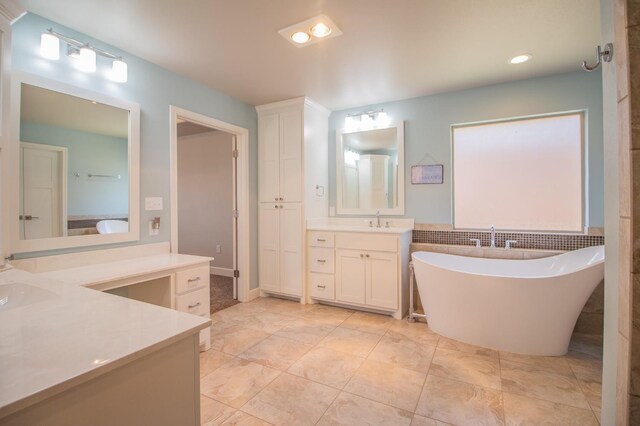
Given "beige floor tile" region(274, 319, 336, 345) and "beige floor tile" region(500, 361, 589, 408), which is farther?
"beige floor tile" region(274, 319, 336, 345)

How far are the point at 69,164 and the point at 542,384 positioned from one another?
11.5 feet

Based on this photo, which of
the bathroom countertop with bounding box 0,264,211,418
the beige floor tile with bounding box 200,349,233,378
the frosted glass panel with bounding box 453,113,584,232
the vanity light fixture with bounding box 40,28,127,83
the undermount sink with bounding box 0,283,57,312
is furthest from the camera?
the frosted glass panel with bounding box 453,113,584,232

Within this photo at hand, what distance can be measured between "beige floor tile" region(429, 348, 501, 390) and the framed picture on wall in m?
1.83

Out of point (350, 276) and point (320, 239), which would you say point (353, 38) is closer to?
point (320, 239)

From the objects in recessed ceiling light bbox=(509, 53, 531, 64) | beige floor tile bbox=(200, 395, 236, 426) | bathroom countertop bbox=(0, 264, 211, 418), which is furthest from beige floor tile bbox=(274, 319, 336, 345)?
recessed ceiling light bbox=(509, 53, 531, 64)

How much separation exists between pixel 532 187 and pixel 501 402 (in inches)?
86.0

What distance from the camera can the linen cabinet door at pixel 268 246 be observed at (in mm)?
3689

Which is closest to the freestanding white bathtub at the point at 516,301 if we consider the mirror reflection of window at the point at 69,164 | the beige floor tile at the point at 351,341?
the beige floor tile at the point at 351,341

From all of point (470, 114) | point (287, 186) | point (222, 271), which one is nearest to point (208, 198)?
point (222, 271)

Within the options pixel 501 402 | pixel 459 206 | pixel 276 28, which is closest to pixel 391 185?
pixel 459 206

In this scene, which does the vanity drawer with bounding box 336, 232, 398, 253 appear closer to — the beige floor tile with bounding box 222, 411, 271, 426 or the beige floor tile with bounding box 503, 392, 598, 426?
the beige floor tile with bounding box 503, 392, 598, 426

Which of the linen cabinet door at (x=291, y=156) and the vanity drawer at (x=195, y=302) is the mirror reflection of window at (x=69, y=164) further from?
the linen cabinet door at (x=291, y=156)

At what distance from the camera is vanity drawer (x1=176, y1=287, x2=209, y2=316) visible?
2.24m

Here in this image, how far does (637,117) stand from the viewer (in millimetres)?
880
